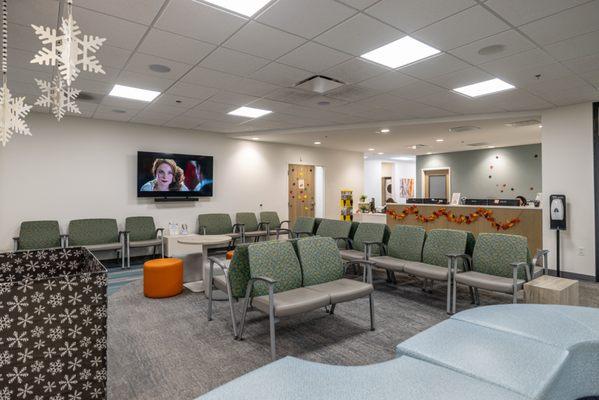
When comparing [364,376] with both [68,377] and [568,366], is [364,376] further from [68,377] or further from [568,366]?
[68,377]

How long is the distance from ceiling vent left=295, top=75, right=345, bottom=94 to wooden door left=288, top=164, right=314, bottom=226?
16.3 feet

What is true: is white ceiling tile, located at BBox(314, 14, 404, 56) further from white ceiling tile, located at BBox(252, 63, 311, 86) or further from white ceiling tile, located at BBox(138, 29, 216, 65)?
white ceiling tile, located at BBox(138, 29, 216, 65)

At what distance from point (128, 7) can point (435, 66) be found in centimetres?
303

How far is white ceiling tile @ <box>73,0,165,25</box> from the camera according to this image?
248 centimetres

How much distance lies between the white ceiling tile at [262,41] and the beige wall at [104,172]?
4.41 metres

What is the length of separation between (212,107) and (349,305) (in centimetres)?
378

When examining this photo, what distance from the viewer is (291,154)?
9.31m

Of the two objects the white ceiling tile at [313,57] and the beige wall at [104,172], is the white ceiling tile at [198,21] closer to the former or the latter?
the white ceiling tile at [313,57]

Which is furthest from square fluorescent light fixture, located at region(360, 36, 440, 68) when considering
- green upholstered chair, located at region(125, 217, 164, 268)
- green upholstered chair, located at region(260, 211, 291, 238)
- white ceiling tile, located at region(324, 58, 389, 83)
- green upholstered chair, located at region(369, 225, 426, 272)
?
green upholstered chair, located at region(260, 211, 291, 238)

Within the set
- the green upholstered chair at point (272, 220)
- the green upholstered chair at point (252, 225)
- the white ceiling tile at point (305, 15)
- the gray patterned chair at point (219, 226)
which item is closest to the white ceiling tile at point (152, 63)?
the white ceiling tile at point (305, 15)

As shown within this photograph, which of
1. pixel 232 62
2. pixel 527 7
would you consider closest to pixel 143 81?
pixel 232 62

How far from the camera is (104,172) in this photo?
641 cm

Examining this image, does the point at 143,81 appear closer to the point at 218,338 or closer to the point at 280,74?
the point at 280,74

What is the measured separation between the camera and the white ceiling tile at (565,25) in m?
2.58
